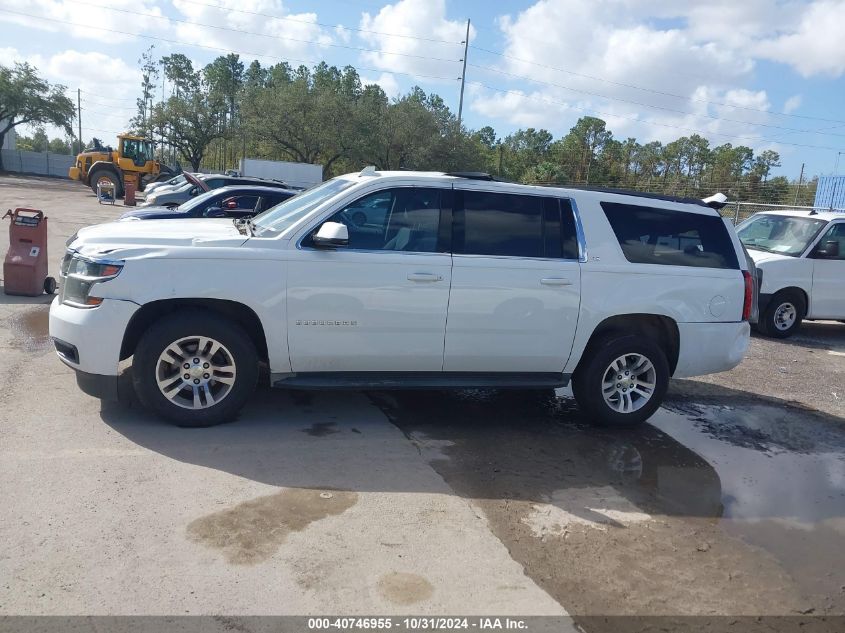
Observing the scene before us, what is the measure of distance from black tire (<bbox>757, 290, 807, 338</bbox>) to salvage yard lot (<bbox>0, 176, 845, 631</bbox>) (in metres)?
4.57

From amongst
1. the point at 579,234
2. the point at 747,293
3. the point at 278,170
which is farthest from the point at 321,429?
the point at 278,170

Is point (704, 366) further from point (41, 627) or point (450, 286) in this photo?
point (41, 627)

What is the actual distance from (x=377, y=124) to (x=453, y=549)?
45902 mm

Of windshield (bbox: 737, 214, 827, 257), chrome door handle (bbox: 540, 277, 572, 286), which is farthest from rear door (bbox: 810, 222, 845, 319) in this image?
chrome door handle (bbox: 540, 277, 572, 286)

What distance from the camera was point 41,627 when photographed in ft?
9.25

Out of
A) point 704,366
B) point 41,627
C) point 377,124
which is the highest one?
point 377,124

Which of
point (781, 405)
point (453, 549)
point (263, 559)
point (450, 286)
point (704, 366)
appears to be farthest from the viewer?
point (781, 405)

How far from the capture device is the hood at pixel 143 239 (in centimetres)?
479

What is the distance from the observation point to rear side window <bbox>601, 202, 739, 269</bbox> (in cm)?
573

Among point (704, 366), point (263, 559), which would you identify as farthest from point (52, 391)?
point (704, 366)

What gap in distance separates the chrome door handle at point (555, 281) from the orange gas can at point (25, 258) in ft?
23.2

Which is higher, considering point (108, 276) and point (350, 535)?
point (108, 276)

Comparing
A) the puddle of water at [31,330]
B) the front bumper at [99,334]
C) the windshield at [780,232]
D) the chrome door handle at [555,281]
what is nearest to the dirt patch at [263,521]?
the front bumper at [99,334]

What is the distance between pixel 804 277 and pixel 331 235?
28.6 feet
